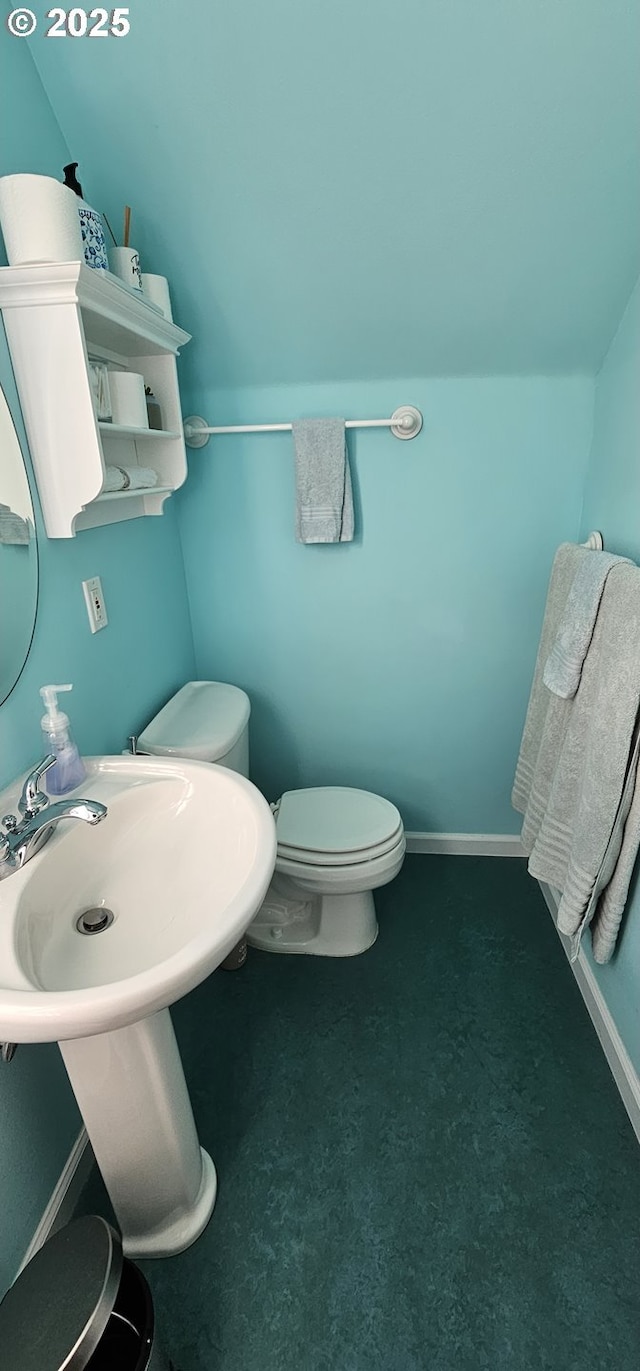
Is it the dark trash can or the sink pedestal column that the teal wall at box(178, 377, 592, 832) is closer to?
the sink pedestal column

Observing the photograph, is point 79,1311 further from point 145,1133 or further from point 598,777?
point 598,777

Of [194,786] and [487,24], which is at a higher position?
[487,24]

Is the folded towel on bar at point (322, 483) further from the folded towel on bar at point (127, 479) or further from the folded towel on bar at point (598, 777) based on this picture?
the folded towel on bar at point (598, 777)

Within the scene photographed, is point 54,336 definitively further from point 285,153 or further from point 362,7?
point 362,7

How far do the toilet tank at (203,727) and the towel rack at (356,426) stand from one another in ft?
2.35

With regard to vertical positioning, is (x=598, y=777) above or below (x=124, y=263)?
below

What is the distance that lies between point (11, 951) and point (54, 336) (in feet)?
3.03

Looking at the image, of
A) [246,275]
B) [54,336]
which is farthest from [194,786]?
[246,275]

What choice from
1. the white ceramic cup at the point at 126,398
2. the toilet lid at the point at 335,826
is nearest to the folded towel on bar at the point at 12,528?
the white ceramic cup at the point at 126,398

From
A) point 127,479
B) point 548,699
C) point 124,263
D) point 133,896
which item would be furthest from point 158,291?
point 548,699

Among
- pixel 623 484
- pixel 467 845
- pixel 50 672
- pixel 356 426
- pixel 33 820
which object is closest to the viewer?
pixel 33 820

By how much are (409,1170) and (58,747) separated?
1129 millimetres

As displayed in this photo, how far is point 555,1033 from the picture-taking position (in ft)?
5.18

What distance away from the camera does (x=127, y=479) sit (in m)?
1.26
